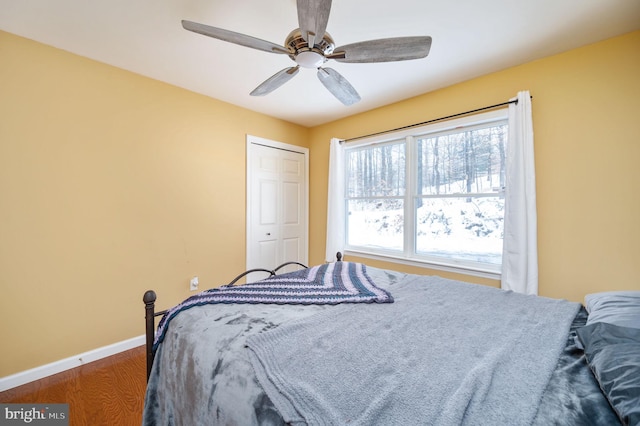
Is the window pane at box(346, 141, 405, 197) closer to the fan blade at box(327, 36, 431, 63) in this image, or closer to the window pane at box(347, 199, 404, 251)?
the window pane at box(347, 199, 404, 251)

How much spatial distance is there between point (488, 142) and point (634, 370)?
90.6 inches

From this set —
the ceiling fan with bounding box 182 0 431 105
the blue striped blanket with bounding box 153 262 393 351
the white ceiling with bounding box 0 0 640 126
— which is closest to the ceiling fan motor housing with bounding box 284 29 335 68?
the ceiling fan with bounding box 182 0 431 105

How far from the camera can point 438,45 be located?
80.1 inches

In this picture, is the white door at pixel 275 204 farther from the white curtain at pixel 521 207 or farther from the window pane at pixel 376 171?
the white curtain at pixel 521 207

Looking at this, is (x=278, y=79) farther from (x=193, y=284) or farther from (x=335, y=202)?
(x=193, y=284)

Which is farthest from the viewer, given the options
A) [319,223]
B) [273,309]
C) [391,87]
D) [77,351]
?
[319,223]

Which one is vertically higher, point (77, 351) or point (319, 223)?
point (319, 223)

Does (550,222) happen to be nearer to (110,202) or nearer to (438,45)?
(438,45)

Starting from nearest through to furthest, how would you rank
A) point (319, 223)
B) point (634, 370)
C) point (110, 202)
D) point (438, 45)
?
point (634, 370) → point (438, 45) → point (110, 202) → point (319, 223)

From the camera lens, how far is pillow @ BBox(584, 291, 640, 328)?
38.5 inches

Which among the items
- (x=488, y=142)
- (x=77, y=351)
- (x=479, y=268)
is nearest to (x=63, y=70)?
(x=77, y=351)

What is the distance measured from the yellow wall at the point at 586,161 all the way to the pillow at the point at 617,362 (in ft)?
4.69

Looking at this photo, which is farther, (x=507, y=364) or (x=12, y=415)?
(x=12, y=415)

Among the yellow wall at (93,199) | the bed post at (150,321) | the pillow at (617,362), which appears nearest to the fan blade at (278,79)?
the yellow wall at (93,199)
